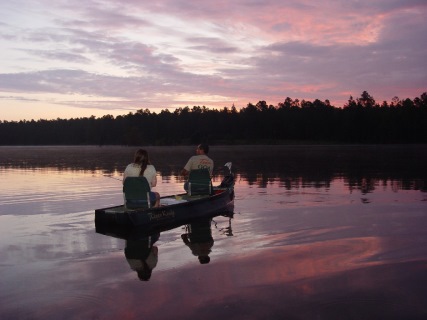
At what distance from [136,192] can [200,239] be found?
2.29 meters

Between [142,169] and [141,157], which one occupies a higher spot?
[141,157]

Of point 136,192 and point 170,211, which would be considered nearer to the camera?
point 136,192

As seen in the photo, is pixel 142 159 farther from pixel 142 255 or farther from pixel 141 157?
pixel 142 255

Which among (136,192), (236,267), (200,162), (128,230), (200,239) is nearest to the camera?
(236,267)

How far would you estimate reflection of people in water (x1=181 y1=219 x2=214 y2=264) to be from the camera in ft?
33.9

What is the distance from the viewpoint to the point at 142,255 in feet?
34.0

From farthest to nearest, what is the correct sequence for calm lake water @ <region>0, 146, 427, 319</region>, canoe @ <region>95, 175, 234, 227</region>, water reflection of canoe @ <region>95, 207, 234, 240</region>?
canoe @ <region>95, 175, 234, 227</region>
water reflection of canoe @ <region>95, 207, 234, 240</region>
calm lake water @ <region>0, 146, 427, 319</region>

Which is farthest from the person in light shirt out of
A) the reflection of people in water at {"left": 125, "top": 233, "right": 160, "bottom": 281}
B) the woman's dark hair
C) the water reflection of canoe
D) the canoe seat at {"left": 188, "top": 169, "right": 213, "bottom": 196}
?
the reflection of people in water at {"left": 125, "top": 233, "right": 160, "bottom": 281}

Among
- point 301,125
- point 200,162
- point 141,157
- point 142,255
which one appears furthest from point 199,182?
point 301,125

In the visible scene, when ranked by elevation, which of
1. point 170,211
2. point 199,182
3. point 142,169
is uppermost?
point 142,169

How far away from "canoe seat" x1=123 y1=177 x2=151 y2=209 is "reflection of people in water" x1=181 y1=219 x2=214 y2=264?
1440 millimetres

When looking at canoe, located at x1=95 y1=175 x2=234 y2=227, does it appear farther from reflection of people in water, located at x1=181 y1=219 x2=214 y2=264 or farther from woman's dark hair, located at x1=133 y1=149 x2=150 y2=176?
woman's dark hair, located at x1=133 y1=149 x2=150 y2=176

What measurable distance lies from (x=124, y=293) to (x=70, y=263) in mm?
2404

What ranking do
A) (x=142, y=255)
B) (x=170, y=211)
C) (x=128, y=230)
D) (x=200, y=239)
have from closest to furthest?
1. (x=142, y=255)
2. (x=200, y=239)
3. (x=128, y=230)
4. (x=170, y=211)
